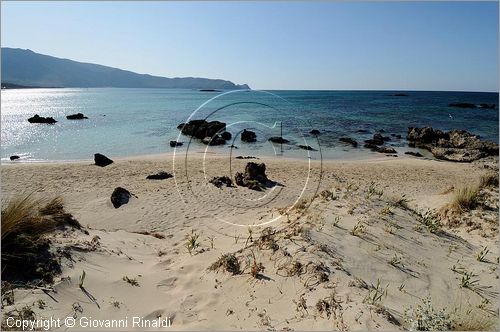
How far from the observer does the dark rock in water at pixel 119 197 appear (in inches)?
455

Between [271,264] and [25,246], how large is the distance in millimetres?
4078

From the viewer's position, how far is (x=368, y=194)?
9.06m

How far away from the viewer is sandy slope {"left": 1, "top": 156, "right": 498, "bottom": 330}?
4.68 m

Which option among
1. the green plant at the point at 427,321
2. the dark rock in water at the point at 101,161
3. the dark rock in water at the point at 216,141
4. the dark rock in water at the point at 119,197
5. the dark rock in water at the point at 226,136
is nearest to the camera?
the green plant at the point at 427,321

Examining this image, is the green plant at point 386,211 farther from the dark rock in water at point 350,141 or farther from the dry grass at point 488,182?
the dark rock in water at point 350,141

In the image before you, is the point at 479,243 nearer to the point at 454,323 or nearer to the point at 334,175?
Answer: the point at 454,323

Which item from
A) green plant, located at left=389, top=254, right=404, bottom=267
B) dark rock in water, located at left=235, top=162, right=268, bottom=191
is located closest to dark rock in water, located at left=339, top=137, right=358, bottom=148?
dark rock in water, located at left=235, top=162, right=268, bottom=191

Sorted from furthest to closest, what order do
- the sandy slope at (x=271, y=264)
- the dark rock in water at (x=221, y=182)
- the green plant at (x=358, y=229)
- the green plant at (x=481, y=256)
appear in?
the dark rock in water at (x=221, y=182) < the green plant at (x=358, y=229) < the green plant at (x=481, y=256) < the sandy slope at (x=271, y=264)

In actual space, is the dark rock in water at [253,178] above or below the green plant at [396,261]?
above

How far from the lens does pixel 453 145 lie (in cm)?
2802

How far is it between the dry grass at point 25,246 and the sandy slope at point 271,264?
1.02 ft

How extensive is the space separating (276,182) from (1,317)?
11628 mm

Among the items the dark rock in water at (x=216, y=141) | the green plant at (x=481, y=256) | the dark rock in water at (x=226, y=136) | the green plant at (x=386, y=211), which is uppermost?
the dark rock in water at (x=226, y=136)

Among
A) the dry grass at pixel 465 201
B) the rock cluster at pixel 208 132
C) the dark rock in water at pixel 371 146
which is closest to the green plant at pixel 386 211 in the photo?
the dry grass at pixel 465 201
